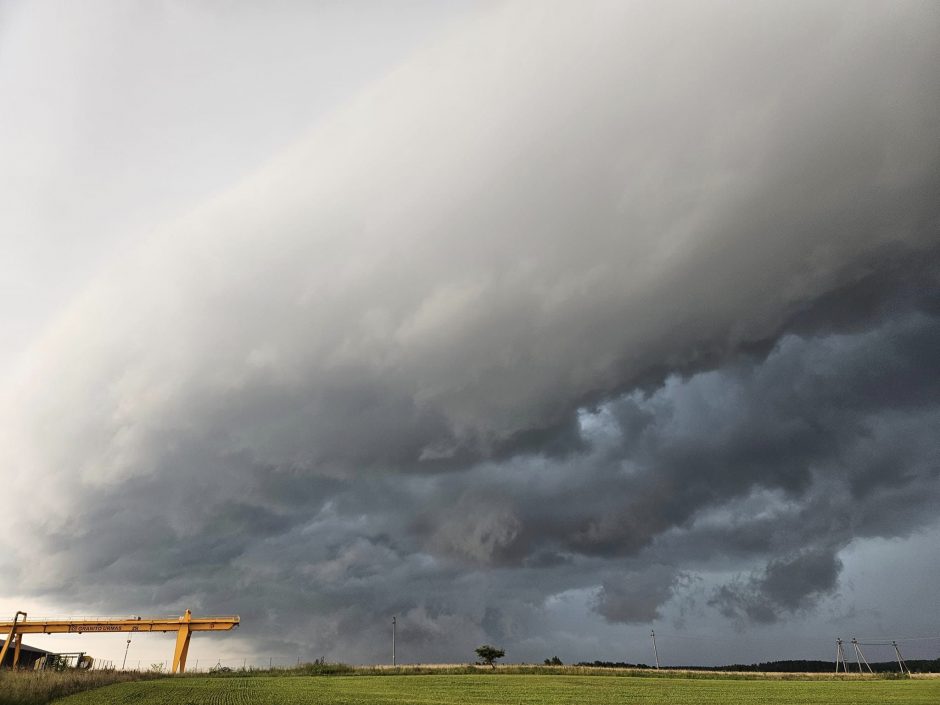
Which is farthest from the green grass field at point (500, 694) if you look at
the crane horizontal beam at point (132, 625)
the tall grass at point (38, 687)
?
the crane horizontal beam at point (132, 625)

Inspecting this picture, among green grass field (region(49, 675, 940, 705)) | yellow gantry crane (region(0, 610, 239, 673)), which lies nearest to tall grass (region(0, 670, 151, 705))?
green grass field (region(49, 675, 940, 705))

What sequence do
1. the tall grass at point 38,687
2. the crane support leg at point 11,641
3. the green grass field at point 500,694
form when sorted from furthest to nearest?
the crane support leg at point 11,641
the green grass field at point 500,694
the tall grass at point 38,687

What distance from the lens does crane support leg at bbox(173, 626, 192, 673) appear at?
3858 inches

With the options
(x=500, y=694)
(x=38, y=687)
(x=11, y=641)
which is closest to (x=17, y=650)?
(x=11, y=641)

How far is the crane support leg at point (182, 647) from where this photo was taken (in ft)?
322

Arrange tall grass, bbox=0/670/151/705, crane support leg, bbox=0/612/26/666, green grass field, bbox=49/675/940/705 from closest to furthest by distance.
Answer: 1. tall grass, bbox=0/670/151/705
2. green grass field, bbox=49/675/940/705
3. crane support leg, bbox=0/612/26/666

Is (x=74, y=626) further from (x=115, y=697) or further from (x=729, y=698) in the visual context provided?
(x=729, y=698)

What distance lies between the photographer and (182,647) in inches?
3883

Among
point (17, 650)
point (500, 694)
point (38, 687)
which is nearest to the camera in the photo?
point (38, 687)

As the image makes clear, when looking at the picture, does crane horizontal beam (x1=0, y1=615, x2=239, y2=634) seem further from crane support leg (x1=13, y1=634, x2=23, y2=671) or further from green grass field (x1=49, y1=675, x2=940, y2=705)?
green grass field (x1=49, y1=675, x2=940, y2=705)

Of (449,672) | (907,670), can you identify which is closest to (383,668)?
(449,672)

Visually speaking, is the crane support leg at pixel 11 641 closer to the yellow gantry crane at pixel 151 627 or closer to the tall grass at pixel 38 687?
the yellow gantry crane at pixel 151 627

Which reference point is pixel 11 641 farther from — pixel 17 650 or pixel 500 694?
pixel 500 694

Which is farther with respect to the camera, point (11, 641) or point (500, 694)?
point (11, 641)
